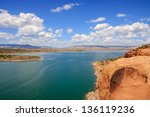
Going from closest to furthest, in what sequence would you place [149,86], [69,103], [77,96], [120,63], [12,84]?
[69,103], [149,86], [120,63], [77,96], [12,84]

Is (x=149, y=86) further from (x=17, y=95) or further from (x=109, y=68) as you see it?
(x=17, y=95)

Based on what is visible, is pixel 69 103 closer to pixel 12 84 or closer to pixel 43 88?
pixel 43 88

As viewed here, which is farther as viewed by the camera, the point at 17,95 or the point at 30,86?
the point at 30,86

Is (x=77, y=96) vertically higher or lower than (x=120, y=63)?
lower

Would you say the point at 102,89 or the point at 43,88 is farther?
the point at 43,88

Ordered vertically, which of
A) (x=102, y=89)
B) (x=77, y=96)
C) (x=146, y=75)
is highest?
(x=146, y=75)

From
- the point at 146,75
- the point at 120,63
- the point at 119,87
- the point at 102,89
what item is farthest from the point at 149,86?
the point at 102,89

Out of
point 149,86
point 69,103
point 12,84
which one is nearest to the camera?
point 69,103

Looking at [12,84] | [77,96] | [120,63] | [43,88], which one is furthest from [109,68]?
[12,84]

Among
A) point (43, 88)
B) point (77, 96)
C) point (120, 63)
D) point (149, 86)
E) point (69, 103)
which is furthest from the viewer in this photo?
point (43, 88)
